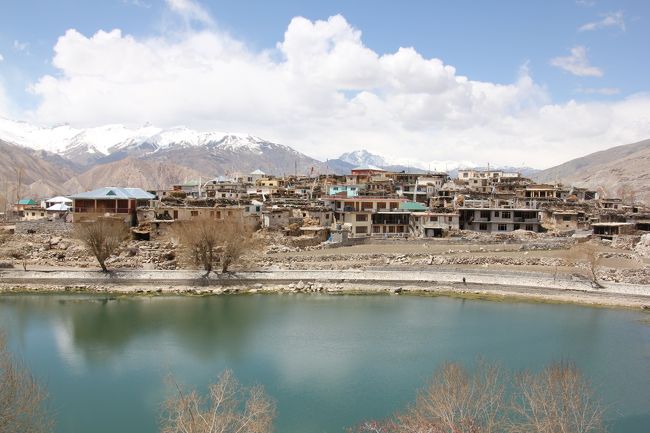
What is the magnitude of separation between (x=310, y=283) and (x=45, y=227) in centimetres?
2740

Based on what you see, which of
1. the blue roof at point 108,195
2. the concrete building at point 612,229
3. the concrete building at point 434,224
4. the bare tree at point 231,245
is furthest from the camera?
the concrete building at point 612,229

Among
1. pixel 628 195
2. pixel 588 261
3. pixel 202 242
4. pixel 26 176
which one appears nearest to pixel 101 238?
pixel 202 242

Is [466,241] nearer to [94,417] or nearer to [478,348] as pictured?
[478,348]

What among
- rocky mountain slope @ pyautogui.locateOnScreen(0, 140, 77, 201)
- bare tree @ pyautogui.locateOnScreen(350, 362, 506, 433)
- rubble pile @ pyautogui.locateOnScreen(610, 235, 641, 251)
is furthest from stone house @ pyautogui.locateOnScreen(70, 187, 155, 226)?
rocky mountain slope @ pyautogui.locateOnScreen(0, 140, 77, 201)

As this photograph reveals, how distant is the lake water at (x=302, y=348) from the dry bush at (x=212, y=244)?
12.5ft

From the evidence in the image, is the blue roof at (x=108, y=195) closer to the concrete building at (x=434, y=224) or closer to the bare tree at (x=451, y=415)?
the concrete building at (x=434, y=224)

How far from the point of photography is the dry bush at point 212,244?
127 ft

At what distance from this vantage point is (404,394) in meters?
20.1

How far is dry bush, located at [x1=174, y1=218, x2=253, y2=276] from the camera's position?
1524 inches

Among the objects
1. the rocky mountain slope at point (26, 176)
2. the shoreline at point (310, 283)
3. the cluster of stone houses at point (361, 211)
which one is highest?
the rocky mountain slope at point (26, 176)

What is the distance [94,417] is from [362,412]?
377 inches

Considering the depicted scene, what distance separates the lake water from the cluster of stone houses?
50.3ft

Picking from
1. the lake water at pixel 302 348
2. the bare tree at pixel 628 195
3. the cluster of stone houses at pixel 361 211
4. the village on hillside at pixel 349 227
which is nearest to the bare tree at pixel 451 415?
the lake water at pixel 302 348

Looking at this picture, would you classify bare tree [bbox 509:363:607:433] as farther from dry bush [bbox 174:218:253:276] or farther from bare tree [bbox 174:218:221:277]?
bare tree [bbox 174:218:221:277]
